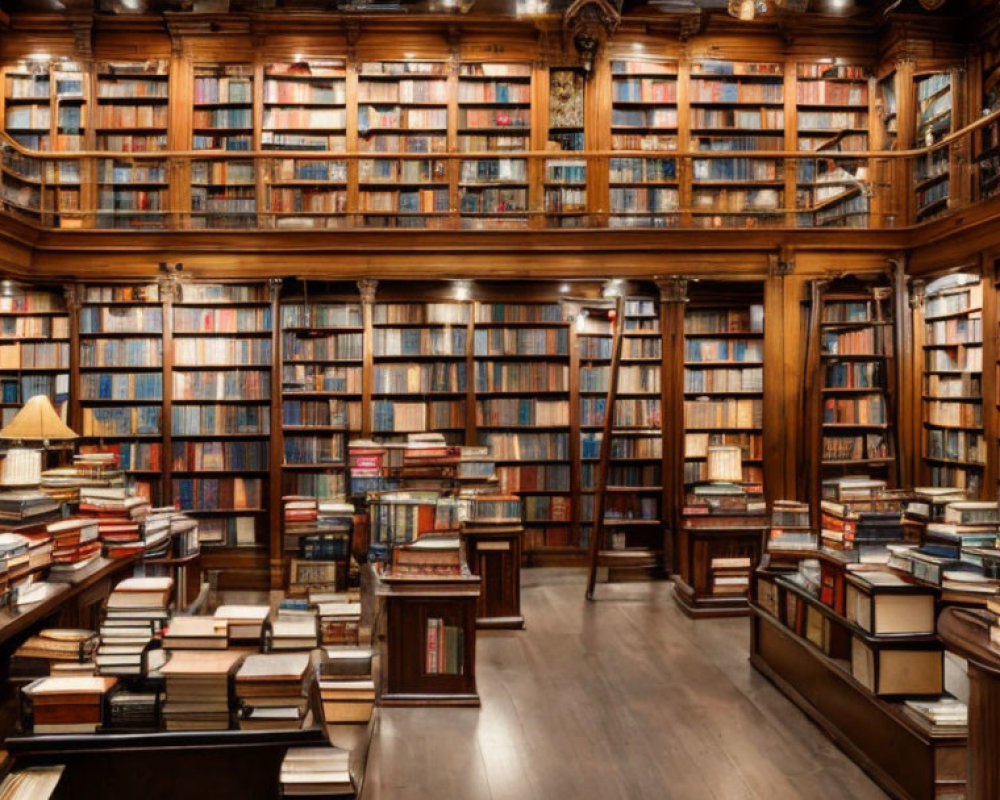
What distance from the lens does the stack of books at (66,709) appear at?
2051 mm

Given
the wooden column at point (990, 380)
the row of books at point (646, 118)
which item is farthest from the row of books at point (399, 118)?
the wooden column at point (990, 380)

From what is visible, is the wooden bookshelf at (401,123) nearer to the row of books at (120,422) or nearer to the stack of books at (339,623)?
the row of books at (120,422)

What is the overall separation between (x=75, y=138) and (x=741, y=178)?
18.9ft

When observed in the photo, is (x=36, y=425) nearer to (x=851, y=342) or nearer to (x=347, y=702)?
(x=347, y=702)

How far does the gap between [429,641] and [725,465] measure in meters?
2.71

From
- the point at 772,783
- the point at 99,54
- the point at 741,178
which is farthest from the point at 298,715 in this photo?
the point at 99,54

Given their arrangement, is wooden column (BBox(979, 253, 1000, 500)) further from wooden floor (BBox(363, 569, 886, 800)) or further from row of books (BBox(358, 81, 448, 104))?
row of books (BBox(358, 81, 448, 104))

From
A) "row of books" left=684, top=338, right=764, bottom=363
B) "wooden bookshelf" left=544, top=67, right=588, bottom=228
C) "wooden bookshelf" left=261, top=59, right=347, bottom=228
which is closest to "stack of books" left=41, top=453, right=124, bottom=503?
"wooden bookshelf" left=261, top=59, right=347, bottom=228

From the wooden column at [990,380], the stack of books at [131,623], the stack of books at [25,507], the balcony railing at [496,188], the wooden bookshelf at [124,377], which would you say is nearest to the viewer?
the stack of books at [131,623]

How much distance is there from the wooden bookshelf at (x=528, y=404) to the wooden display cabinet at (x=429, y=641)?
3.13 metres

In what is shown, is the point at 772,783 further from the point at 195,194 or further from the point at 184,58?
the point at 184,58

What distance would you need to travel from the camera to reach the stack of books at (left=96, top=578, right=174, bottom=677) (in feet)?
7.58

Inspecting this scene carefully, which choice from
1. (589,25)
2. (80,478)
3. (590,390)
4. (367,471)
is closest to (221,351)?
(80,478)

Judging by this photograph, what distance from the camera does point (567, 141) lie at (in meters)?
7.72
